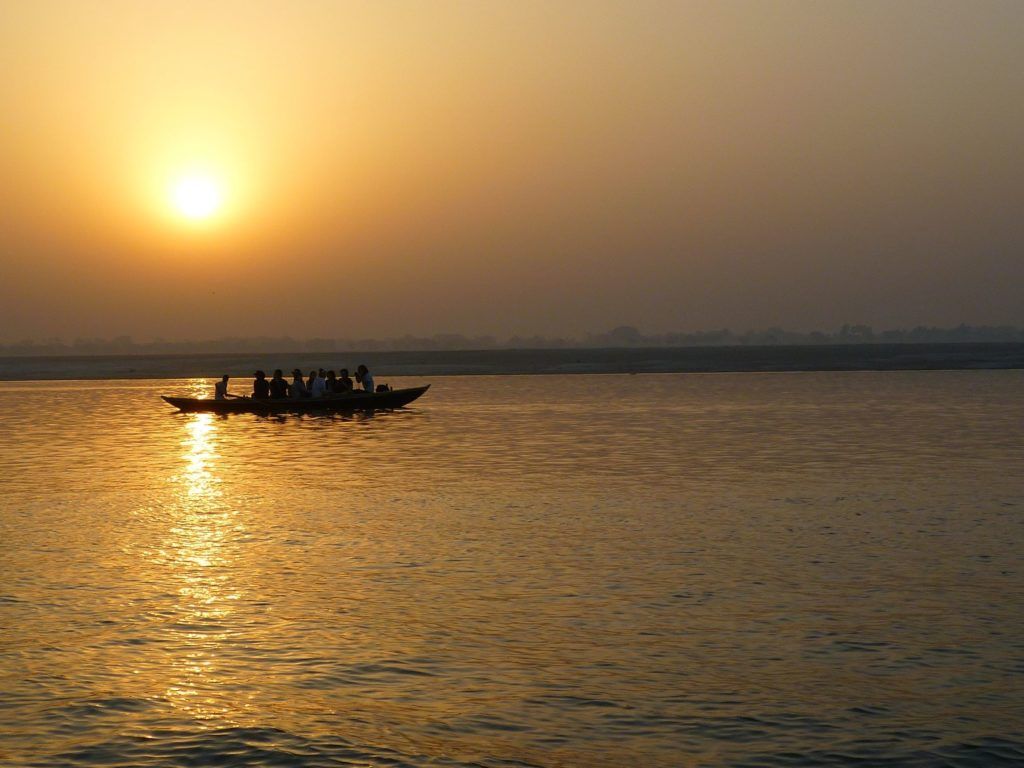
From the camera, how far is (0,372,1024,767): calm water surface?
8617 mm

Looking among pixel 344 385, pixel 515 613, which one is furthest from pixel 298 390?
pixel 515 613

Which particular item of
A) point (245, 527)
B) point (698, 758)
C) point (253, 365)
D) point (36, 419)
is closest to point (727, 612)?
point (698, 758)

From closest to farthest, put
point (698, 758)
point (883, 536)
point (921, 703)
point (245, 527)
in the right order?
point (698, 758) < point (921, 703) < point (883, 536) < point (245, 527)

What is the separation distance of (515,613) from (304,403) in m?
34.7

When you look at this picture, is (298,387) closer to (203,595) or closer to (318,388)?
(318,388)

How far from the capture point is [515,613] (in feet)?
40.7

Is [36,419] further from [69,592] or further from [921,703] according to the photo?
[921,703]

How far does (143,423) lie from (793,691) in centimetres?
4079

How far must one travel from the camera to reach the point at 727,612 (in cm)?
1236

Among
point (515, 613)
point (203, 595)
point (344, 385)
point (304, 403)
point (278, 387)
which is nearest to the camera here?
point (515, 613)

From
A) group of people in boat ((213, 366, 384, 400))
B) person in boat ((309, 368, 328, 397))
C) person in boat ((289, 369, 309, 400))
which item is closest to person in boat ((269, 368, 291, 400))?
group of people in boat ((213, 366, 384, 400))

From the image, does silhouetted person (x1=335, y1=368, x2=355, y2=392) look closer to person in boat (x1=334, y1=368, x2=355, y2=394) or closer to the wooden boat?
person in boat (x1=334, y1=368, x2=355, y2=394)

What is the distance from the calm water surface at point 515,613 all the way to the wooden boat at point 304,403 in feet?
57.3

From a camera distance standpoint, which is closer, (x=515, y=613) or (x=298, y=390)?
(x=515, y=613)
